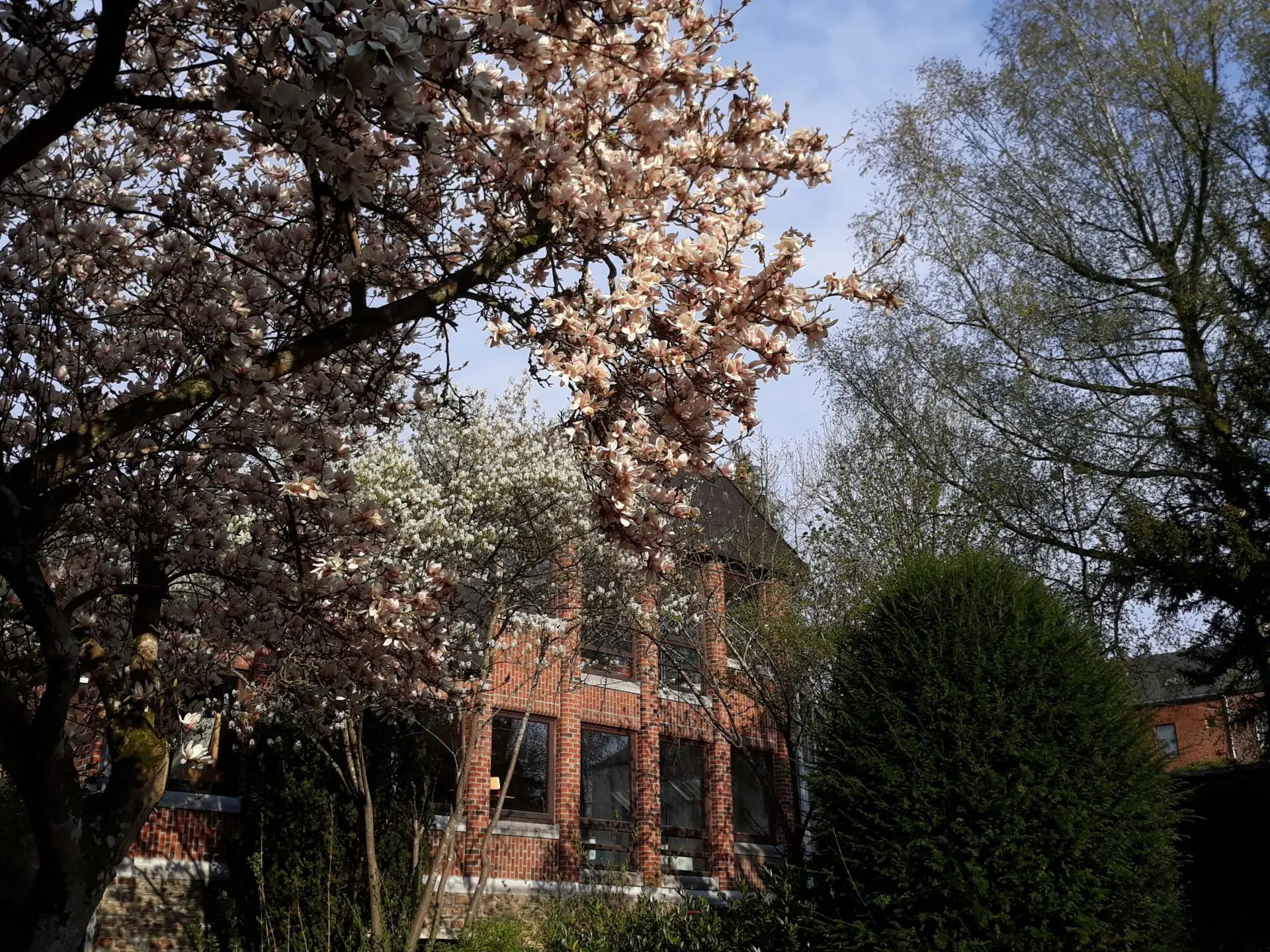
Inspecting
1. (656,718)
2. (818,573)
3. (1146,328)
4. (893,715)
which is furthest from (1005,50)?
(893,715)

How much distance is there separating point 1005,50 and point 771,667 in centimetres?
1210

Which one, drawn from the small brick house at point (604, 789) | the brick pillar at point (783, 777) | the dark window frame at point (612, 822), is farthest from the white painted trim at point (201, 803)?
the brick pillar at point (783, 777)

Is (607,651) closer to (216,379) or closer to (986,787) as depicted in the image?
(986,787)

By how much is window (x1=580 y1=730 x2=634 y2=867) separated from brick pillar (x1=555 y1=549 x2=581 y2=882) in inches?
16.2

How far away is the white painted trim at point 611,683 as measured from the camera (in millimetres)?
20219

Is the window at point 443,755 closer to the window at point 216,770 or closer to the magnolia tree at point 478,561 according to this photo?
the magnolia tree at point 478,561

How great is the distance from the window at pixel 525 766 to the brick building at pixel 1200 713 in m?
9.88

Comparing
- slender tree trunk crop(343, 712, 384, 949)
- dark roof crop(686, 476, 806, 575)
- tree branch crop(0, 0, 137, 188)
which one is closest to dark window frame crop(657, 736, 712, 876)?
dark roof crop(686, 476, 806, 575)

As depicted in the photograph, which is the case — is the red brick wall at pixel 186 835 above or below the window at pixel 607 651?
below

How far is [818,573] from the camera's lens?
54.9 feet

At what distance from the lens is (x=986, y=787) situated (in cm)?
627

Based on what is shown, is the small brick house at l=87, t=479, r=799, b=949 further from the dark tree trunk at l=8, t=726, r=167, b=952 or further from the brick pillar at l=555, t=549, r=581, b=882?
the dark tree trunk at l=8, t=726, r=167, b=952

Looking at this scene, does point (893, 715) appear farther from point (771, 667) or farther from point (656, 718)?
point (656, 718)

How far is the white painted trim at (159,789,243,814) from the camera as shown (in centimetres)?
1447
